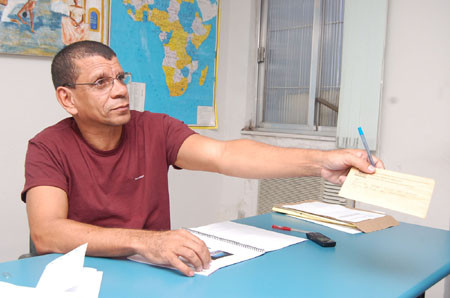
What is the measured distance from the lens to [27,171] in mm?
1434

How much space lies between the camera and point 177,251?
1.05 metres

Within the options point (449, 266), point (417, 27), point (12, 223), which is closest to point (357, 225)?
point (449, 266)

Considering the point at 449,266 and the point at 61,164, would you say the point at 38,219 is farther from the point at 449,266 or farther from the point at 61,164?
the point at 449,266

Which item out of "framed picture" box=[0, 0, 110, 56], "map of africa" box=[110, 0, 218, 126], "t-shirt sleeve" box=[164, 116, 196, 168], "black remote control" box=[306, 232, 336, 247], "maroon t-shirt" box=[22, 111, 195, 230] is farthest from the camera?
"map of africa" box=[110, 0, 218, 126]

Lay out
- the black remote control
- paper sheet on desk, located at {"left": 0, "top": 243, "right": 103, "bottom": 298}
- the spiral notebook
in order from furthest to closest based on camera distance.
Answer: the black remote control < the spiral notebook < paper sheet on desk, located at {"left": 0, "top": 243, "right": 103, "bottom": 298}

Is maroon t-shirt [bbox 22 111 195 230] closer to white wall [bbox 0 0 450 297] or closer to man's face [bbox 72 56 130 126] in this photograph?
man's face [bbox 72 56 130 126]

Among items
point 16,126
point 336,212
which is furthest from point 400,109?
point 16,126

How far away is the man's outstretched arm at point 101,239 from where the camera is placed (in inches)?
41.6

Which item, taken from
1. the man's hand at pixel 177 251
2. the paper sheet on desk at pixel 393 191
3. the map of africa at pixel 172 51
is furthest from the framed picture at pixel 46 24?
the paper sheet on desk at pixel 393 191

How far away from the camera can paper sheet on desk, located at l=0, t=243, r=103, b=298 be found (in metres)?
0.85

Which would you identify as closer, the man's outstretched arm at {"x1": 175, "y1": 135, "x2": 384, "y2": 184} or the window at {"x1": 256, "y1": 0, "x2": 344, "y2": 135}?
the man's outstretched arm at {"x1": 175, "y1": 135, "x2": 384, "y2": 184}

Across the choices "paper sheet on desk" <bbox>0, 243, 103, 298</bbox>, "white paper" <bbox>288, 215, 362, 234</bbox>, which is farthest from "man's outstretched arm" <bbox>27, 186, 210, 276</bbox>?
"white paper" <bbox>288, 215, 362, 234</bbox>

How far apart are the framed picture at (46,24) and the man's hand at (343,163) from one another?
6.31 feet

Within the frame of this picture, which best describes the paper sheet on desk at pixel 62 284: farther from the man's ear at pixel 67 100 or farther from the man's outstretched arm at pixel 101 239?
the man's ear at pixel 67 100
